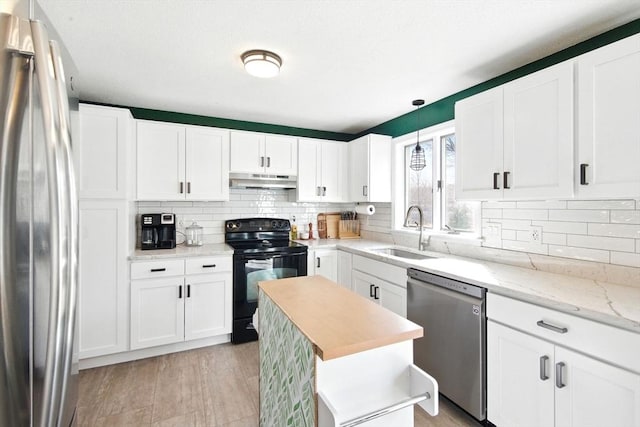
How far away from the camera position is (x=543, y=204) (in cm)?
214

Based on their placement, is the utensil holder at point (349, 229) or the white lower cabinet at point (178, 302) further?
the utensil holder at point (349, 229)

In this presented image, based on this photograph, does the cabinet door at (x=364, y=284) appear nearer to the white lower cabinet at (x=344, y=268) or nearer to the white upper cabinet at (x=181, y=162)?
the white lower cabinet at (x=344, y=268)

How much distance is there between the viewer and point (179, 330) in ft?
9.48

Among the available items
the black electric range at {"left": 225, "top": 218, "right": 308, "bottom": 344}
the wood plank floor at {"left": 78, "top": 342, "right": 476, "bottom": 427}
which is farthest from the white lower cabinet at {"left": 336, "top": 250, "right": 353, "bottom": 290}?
the wood plank floor at {"left": 78, "top": 342, "right": 476, "bottom": 427}

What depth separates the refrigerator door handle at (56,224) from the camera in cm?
57

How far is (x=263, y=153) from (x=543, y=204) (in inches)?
105

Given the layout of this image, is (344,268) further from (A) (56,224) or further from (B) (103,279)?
(A) (56,224)

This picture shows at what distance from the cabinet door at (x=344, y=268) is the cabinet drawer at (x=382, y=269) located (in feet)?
0.39

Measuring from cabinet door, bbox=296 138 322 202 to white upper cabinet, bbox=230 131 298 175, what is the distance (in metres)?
0.09

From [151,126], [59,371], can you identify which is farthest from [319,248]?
[59,371]

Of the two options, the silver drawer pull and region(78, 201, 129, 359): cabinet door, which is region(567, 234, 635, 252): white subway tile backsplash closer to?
the silver drawer pull

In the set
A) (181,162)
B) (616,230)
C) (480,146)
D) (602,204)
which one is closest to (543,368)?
(616,230)

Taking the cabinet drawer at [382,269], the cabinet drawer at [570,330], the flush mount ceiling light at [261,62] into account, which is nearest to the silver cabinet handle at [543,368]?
the cabinet drawer at [570,330]

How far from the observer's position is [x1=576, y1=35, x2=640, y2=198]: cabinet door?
148 cm
